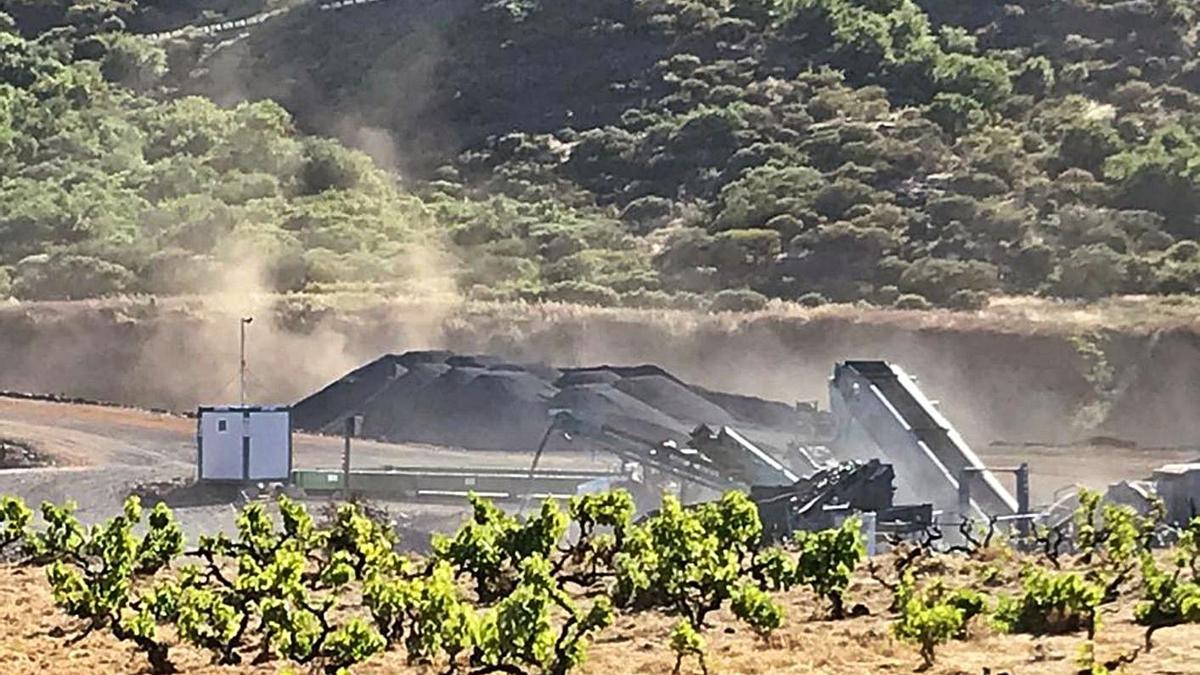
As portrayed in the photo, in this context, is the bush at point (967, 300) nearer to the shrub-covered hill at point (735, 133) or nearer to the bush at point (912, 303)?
the shrub-covered hill at point (735, 133)

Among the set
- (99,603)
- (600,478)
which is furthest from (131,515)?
(600,478)

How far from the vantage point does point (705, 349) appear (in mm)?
54031

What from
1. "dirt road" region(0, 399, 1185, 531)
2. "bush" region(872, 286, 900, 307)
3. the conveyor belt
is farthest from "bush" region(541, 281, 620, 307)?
the conveyor belt

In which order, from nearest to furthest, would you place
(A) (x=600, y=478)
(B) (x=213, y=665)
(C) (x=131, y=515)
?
1. (B) (x=213, y=665)
2. (C) (x=131, y=515)
3. (A) (x=600, y=478)

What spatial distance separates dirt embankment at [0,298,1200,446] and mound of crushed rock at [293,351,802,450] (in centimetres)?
798

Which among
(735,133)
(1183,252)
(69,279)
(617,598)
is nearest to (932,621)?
(617,598)

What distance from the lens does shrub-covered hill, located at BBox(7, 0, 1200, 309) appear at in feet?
212

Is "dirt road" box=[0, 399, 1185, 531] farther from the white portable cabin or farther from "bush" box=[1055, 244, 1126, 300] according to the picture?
"bush" box=[1055, 244, 1126, 300]

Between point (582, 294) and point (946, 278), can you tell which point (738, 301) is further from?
point (946, 278)

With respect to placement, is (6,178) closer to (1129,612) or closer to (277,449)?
(277,449)

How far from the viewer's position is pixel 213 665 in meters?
15.9

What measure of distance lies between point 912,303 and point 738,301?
5.40 m

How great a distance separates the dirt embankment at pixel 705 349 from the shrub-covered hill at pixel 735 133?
19.2 ft

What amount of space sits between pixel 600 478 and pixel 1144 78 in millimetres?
56752
